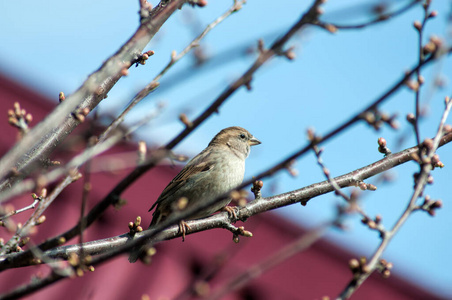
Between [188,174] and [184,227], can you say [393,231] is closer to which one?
[184,227]

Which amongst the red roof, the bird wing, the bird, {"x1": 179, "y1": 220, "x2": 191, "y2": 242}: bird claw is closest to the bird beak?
the bird

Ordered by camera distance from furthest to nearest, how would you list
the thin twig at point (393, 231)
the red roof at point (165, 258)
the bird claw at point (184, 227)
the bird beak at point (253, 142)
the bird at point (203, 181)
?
the bird beak at point (253, 142) < the red roof at point (165, 258) < the bird at point (203, 181) < the bird claw at point (184, 227) < the thin twig at point (393, 231)

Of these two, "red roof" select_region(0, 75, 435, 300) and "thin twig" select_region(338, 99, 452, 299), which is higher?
"red roof" select_region(0, 75, 435, 300)

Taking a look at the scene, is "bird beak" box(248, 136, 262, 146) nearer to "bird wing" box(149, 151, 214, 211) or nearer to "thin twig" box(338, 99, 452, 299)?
"bird wing" box(149, 151, 214, 211)

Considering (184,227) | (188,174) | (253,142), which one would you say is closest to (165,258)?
(188,174)

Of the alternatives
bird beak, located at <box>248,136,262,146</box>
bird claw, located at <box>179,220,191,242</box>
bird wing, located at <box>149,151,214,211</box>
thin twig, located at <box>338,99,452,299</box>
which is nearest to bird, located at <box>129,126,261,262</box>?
bird wing, located at <box>149,151,214,211</box>

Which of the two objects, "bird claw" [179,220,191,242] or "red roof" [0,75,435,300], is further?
"red roof" [0,75,435,300]

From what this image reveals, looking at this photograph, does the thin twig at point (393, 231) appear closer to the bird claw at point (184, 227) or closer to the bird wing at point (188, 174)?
the bird claw at point (184, 227)

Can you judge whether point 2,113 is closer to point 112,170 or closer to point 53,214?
point 53,214

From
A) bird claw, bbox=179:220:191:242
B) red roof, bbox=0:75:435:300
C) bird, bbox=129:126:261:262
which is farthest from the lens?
red roof, bbox=0:75:435:300

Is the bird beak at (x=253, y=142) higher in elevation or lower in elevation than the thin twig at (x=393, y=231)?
higher

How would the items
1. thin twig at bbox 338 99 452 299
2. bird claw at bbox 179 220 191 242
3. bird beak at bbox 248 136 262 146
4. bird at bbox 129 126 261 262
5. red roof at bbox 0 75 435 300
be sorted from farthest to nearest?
bird beak at bbox 248 136 262 146
red roof at bbox 0 75 435 300
bird at bbox 129 126 261 262
bird claw at bbox 179 220 191 242
thin twig at bbox 338 99 452 299

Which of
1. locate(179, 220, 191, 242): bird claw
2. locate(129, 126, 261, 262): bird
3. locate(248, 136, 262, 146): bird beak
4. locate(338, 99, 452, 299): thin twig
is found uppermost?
locate(248, 136, 262, 146): bird beak

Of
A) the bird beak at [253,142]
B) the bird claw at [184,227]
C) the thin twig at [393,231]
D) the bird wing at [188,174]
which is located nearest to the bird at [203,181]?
the bird wing at [188,174]
